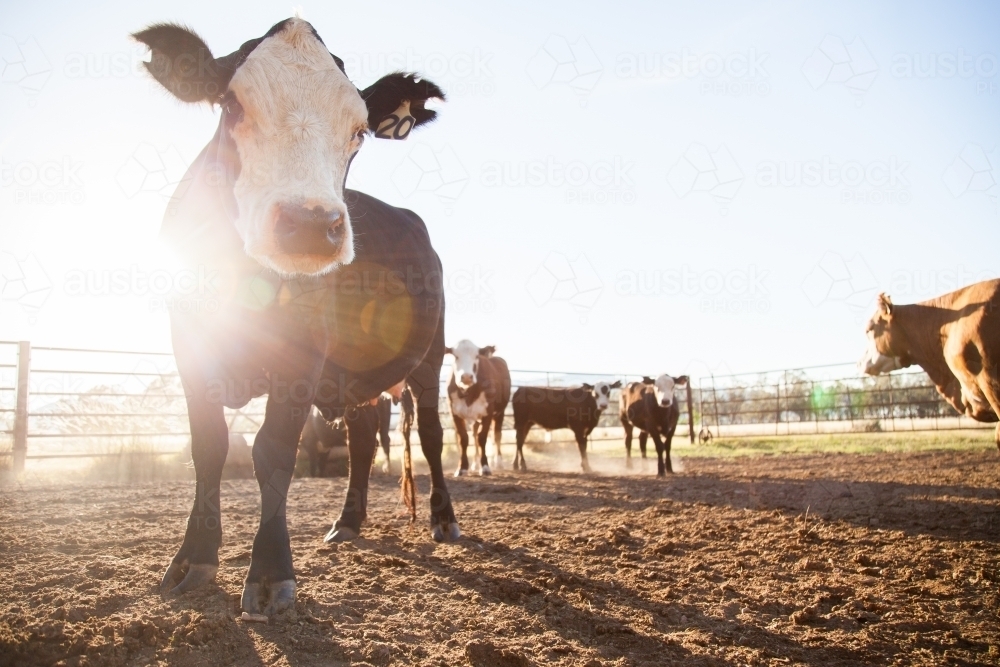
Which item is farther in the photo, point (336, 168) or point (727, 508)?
point (727, 508)

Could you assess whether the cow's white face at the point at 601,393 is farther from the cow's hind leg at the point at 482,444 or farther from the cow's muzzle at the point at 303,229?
the cow's muzzle at the point at 303,229

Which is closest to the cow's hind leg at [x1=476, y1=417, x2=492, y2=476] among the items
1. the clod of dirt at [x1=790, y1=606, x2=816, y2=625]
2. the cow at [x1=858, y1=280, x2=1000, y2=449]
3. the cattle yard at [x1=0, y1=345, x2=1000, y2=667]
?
the cattle yard at [x1=0, y1=345, x2=1000, y2=667]

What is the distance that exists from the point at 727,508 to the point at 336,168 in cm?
448

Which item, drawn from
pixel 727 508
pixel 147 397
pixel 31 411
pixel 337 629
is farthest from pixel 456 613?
pixel 147 397

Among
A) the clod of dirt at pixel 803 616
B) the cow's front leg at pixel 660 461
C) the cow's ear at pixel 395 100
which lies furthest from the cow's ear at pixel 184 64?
the cow's front leg at pixel 660 461

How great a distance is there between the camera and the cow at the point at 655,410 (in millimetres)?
12602

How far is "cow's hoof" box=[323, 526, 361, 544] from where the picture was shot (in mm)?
4141

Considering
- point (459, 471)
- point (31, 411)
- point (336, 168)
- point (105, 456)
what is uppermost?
point (336, 168)

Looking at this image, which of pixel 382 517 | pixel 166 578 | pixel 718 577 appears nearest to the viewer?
pixel 166 578

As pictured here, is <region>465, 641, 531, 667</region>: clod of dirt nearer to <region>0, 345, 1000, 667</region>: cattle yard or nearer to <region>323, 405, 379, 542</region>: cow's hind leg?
<region>0, 345, 1000, 667</region>: cattle yard

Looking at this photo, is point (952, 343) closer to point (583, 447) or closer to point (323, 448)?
point (583, 447)

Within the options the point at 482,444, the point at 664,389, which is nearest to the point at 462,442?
the point at 482,444

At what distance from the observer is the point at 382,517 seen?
18.0ft

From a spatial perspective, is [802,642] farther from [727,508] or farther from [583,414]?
[583,414]
